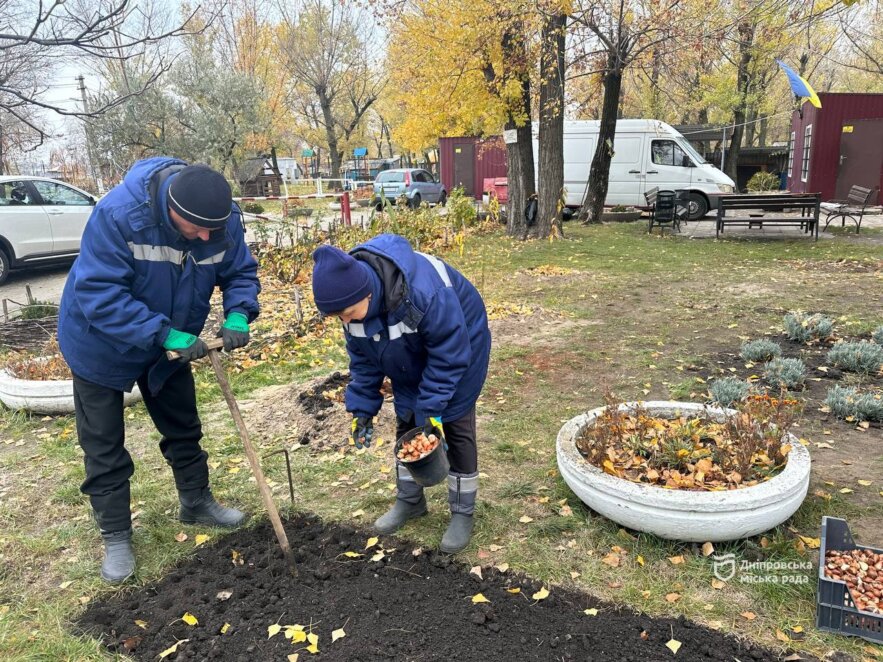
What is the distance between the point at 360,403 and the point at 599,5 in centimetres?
1141

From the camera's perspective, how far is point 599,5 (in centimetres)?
1171

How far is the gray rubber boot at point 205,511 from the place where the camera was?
3.12 m

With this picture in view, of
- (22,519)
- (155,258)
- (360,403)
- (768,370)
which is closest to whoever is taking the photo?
(155,258)

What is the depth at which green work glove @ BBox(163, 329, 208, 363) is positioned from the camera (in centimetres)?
252

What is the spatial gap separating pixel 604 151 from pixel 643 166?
8.58ft

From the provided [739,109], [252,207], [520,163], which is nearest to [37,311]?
[520,163]

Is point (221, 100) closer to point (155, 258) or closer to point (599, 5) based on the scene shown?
point (599, 5)

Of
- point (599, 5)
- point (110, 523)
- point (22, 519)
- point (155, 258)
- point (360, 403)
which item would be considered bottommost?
point (22, 519)

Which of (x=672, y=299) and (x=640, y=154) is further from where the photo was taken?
(x=640, y=154)

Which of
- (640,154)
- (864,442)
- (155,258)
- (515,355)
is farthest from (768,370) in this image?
(640,154)

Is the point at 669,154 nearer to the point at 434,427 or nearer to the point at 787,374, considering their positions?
the point at 787,374

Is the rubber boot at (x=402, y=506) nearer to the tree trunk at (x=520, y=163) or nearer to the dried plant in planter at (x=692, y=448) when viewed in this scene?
the dried plant in planter at (x=692, y=448)

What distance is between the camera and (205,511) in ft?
10.3

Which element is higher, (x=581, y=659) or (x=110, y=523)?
(x=110, y=523)
